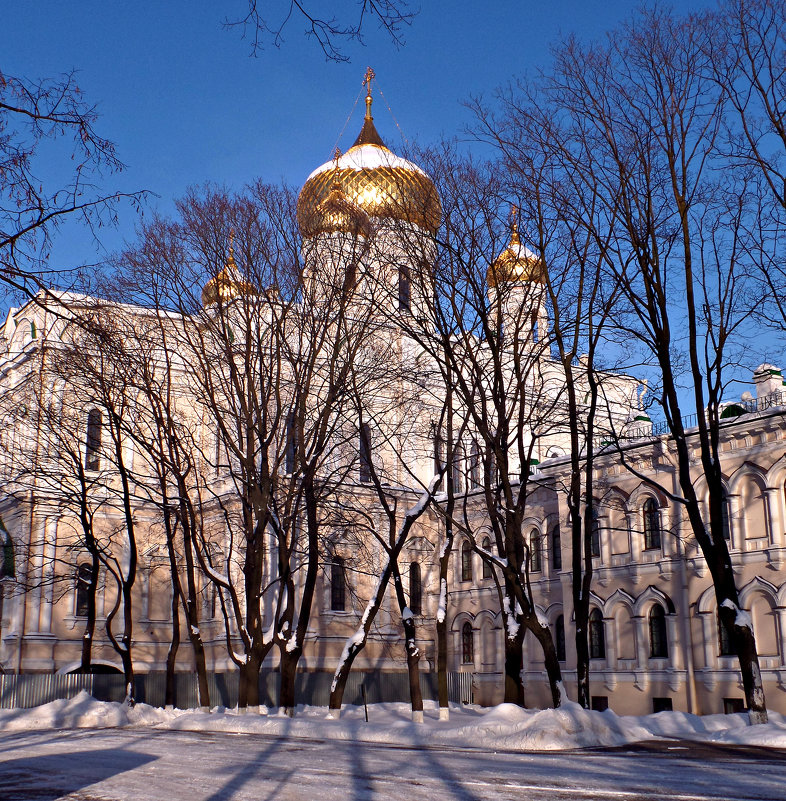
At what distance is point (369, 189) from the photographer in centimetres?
3534

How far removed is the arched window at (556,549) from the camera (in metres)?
34.0

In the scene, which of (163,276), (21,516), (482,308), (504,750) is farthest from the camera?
(21,516)

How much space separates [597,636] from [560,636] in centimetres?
199

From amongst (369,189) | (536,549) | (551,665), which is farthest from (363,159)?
(551,665)

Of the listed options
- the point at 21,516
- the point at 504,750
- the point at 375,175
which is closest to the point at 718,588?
the point at 504,750

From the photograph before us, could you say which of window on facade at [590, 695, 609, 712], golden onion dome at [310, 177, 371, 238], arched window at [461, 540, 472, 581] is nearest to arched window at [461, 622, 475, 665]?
arched window at [461, 540, 472, 581]

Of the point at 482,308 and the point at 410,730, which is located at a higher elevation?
the point at 482,308

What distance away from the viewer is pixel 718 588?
16.5 m

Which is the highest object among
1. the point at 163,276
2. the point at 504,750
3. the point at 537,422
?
the point at 163,276

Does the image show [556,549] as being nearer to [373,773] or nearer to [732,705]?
[732,705]

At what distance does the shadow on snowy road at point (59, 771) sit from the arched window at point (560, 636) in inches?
849

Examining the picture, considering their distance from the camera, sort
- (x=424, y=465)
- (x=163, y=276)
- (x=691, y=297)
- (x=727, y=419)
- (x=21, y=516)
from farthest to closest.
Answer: (x=424, y=465), (x=21, y=516), (x=727, y=419), (x=163, y=276), (x=691, y=297)

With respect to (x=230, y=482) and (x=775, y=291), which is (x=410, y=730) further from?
(x=230, y=482)

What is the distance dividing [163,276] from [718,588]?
12665 millimetres
